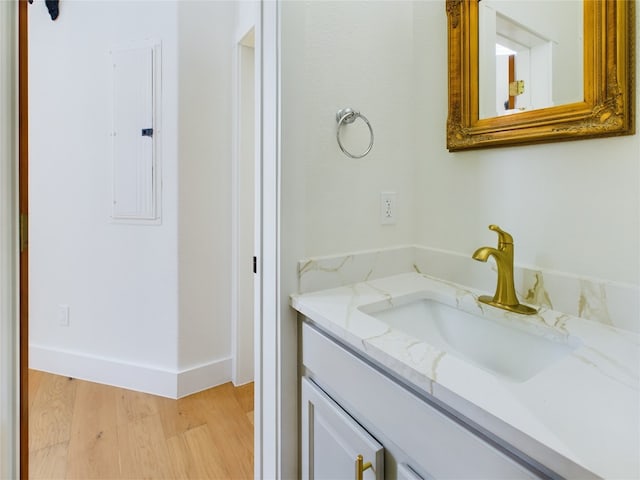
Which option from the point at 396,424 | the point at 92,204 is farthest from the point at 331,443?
the point at 92,204

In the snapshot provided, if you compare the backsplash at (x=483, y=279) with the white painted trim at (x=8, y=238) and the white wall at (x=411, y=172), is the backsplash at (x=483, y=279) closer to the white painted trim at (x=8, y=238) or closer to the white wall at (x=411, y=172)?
the white wall at (x=411, y=172)

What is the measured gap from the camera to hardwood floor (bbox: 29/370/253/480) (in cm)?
137

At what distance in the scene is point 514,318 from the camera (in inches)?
31.8

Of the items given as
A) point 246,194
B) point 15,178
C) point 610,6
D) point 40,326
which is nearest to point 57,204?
point 40,326

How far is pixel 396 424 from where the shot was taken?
63 centimetres

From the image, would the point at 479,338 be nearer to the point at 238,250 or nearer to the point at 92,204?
the point at 238,250

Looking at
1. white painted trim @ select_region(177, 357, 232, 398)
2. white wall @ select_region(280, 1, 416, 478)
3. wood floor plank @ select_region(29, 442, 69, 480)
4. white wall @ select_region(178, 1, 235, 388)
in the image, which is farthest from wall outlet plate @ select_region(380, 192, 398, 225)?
wood floor plank @ select_region(29, 442, 69, 480)

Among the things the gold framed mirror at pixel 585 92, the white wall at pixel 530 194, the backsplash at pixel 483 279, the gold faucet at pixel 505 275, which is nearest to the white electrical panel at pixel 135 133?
the backsplash at pixel 483 279

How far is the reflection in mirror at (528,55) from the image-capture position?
0.81 m

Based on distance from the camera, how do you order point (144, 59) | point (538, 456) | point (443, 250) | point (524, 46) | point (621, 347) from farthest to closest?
point (144, 59)
point (443, 250)
point (524, 46)
point (621, 347)
point (538, 456)

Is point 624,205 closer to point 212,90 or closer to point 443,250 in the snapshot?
point 443,250

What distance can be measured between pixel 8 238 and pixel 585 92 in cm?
136

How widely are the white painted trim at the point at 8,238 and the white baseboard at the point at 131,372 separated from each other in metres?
1.13

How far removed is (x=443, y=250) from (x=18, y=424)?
1.25 m
